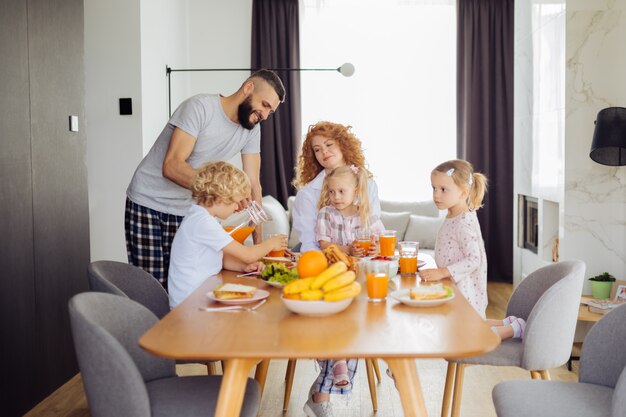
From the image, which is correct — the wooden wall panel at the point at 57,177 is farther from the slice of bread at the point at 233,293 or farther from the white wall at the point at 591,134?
the white wall at the point at 591,134

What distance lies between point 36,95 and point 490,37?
4757mm

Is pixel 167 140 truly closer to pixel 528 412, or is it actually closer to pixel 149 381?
pixel 149 381

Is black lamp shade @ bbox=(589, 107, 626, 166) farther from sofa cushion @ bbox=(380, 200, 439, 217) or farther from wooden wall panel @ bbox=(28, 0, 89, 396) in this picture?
wooden wall panel @ bbox=(28, 0, 89, 396)

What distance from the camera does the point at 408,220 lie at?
21.9 feet

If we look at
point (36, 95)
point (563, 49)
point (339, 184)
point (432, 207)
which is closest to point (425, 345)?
point (339, 184)

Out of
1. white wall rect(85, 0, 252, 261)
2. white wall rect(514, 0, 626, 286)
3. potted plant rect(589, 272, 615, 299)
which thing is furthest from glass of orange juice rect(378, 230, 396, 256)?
white wall rect(85, 0, 252, 261)

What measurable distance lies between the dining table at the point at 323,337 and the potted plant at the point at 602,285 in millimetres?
2539

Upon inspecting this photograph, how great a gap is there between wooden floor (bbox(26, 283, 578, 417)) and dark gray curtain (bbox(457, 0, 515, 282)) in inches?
123

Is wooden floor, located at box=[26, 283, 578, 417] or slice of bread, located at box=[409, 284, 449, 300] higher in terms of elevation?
slice of bread, located at box=[409, 284, 449, 300]

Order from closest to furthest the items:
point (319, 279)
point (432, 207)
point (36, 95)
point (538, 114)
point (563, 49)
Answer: point (319, 279)
point (36, 95)
point (563, 49)
point (538, 114)
point (432, 207)

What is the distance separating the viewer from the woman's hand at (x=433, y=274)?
2.62 m

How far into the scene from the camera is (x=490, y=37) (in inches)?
278

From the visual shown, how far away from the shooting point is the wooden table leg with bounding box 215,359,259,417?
185 centimetres

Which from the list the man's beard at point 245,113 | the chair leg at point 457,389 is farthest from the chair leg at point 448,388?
the man's beard at point 245,113
